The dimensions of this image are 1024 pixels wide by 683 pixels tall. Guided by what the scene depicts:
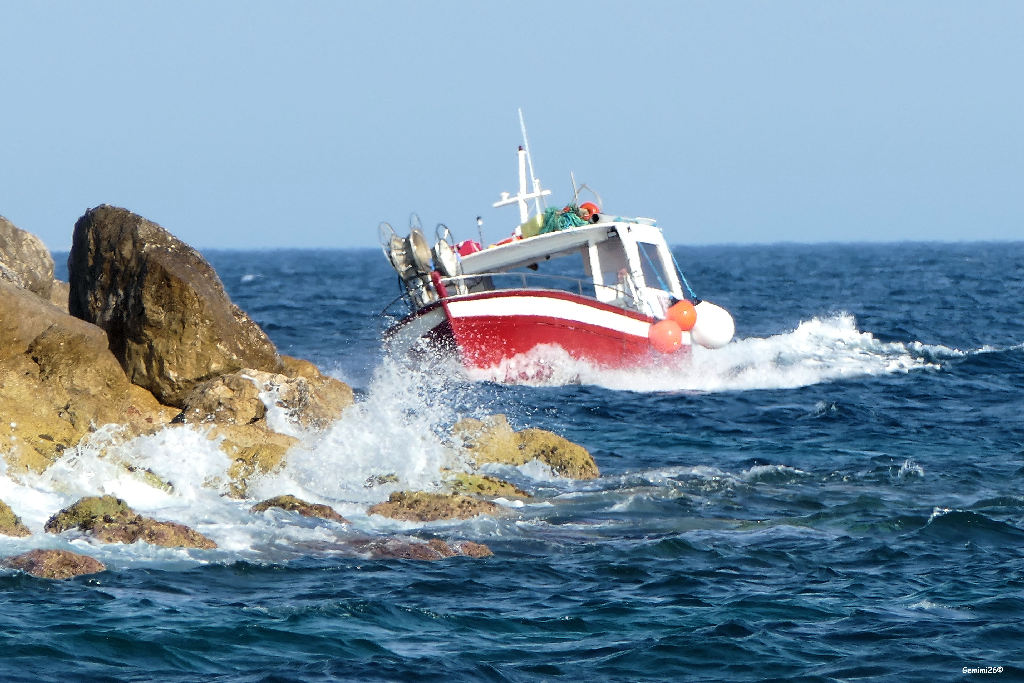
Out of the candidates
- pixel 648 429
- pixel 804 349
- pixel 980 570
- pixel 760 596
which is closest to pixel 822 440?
pixel 648 429

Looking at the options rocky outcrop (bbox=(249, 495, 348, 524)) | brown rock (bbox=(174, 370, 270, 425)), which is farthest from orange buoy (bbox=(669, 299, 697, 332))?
rocky outcrop (bbox=(249, 495, 348, 524))

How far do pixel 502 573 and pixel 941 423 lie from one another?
10.7 meters

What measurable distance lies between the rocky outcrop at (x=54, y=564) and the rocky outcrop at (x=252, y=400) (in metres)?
4.18

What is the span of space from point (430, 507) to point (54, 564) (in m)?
3.78

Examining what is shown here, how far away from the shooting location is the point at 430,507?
13031mm

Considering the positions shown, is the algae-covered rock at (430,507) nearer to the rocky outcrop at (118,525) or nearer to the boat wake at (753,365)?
the rocky outcrop at (118,525)

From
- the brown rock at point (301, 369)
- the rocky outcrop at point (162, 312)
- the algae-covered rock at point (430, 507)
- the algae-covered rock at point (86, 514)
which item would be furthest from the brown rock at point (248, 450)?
the brown rock at point (301, 369)

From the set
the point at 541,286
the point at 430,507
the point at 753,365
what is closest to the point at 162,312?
the point at 430,507

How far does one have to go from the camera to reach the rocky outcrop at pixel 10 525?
11367mm

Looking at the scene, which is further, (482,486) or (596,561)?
(482,486)

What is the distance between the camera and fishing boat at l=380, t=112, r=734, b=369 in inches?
939

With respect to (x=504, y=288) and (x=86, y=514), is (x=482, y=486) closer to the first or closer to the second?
(x=86, y=514)

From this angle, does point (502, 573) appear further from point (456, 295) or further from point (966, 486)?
point (456, 295)

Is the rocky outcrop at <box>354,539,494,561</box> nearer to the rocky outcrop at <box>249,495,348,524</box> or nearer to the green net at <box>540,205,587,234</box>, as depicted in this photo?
the rocky outcrop at <box>249,495,348,524</box>
